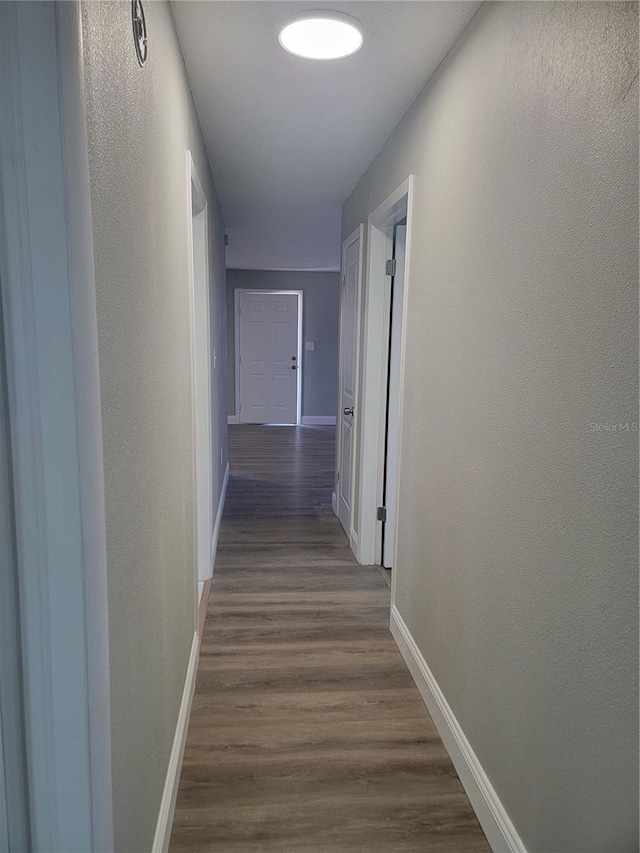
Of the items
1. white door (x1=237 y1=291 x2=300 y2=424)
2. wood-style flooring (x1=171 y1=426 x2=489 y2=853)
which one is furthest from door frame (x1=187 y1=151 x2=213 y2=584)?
white door (x1=237 y1=291 x2=300 y2=424)

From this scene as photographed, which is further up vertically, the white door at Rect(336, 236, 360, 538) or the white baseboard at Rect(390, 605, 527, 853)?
the white door at Rect(336, 236, 360, 538)

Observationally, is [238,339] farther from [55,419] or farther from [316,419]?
[55,419]

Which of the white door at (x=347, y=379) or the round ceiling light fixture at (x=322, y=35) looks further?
the white door at (x=347, y=379)

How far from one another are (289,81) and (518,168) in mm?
1101

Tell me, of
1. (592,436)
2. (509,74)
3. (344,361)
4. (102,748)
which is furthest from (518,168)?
(344,361)

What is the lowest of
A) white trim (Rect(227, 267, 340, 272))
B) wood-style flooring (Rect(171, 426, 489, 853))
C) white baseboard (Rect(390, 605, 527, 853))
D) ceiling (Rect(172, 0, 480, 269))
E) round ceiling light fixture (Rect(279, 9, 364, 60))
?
wood-style flooring (Rect(171, 426, 489, 853))

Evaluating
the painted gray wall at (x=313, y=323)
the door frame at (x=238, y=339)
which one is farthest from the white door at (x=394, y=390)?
the door frame at (x=238, y=339)

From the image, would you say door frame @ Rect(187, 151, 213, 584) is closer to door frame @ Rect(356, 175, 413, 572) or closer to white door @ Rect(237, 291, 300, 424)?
door frame @ Rect(356, 175, 413, 572)

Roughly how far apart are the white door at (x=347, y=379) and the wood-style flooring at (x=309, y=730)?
62 centimetres

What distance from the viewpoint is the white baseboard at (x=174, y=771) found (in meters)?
1.49

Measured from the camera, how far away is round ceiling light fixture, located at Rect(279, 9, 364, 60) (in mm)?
1722

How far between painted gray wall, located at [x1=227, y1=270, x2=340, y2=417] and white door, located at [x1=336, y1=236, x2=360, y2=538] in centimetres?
412

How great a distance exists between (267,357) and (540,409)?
756 cm

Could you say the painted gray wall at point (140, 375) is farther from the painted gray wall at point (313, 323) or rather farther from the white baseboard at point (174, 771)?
the painted gray wall at point (313, 323)
